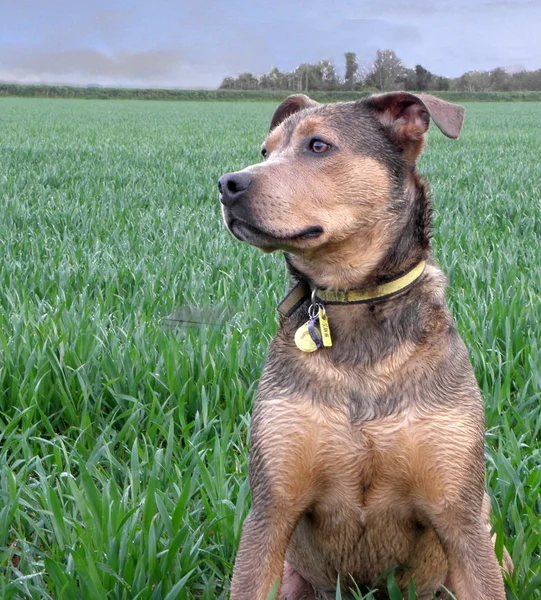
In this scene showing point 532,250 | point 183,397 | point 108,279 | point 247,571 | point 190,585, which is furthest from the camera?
point 532,250

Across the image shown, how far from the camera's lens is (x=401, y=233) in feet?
7.55

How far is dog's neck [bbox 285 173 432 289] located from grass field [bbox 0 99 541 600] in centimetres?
82

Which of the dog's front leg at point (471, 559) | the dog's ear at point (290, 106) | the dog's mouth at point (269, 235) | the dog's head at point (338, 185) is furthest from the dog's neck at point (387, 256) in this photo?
the dog's ear at point (290, 106)

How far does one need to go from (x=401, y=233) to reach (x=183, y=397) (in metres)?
1.43

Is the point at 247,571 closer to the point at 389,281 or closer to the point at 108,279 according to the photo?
the point at 389,281

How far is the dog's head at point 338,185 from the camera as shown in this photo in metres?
2.22

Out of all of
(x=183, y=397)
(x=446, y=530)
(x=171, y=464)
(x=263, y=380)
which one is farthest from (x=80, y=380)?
(x=446, y=530)

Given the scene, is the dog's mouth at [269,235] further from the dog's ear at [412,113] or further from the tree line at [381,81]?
the tree line at [381,81]

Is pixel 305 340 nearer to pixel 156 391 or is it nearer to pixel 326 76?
pixel 156 391

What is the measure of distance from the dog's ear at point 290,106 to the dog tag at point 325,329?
110 centimetres

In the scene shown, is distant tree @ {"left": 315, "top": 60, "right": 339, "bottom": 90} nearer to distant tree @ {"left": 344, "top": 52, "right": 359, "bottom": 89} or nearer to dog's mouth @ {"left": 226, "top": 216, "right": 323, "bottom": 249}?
distant tree @ {"left": 344, "top": 52, "right": 359, "bottom": 89}

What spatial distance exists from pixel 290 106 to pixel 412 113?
705 millimetres

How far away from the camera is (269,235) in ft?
7.29

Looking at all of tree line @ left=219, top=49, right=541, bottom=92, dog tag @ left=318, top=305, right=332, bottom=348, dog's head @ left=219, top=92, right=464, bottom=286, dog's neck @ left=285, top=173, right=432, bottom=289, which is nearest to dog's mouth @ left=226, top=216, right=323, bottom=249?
dog's head @ left=219, top=92, right=464, bottom=286
